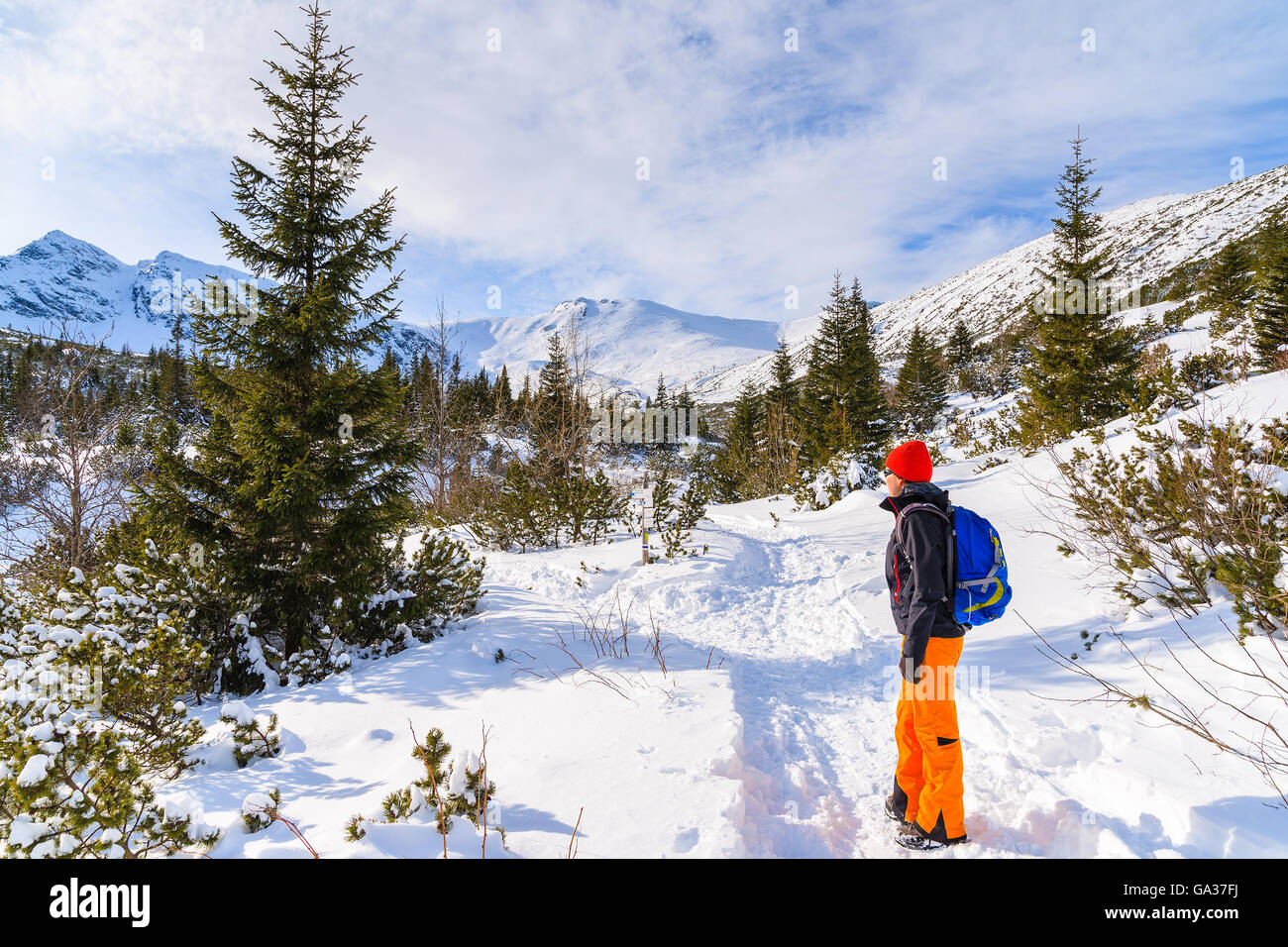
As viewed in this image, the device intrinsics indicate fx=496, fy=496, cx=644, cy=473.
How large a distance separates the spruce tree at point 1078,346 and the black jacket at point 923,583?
15.6m

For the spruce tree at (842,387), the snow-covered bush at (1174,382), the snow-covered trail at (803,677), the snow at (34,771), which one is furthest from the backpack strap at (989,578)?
the spruce tree at (842,387)

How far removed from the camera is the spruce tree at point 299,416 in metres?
5.46

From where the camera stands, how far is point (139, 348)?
199500 millimetres

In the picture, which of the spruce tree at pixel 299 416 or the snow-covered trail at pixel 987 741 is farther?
the spruce tree at pixel 299 416

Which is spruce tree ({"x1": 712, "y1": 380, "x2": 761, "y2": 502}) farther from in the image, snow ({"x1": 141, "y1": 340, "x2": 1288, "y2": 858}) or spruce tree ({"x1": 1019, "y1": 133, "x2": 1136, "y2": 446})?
snow ({"x1": 141, "y1": 340, "x2": 1288, "y2": 858})

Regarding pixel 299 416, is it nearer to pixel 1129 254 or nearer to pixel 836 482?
pixel 836 482

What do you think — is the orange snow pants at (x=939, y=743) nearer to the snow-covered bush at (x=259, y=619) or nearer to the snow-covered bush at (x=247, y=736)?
the snow-covered bush at (x=247, y=736)

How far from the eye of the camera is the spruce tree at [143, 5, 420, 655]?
546 cm

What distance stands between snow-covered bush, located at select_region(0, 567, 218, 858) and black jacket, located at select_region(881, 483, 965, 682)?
3.75m

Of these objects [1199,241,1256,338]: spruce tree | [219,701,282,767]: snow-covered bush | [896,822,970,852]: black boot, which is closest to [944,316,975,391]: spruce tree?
[1199,241,1256,338]: spruce tree

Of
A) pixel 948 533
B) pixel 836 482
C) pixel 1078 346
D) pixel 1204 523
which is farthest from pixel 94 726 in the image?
pixel 1078 346

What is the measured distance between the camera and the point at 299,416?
5754mm

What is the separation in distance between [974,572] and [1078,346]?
18.2 meters
